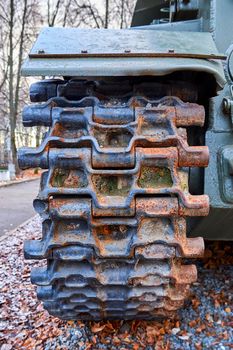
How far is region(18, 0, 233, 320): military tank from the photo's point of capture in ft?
5.62

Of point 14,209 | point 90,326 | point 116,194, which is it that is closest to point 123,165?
point 116,194

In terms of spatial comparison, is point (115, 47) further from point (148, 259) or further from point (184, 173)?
point (148, 259)

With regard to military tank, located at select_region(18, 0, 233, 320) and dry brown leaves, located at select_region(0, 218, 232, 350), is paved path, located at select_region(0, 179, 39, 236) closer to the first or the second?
dry brown leaves, located at select_region(0, 218, 232, 350)

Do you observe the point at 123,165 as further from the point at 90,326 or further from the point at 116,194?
the point at 90,326

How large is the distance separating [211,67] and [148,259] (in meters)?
0.84

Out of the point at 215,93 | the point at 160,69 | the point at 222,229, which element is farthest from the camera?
the point at 222,229

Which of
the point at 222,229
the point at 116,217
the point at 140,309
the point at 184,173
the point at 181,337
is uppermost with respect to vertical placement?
the point at 184,173

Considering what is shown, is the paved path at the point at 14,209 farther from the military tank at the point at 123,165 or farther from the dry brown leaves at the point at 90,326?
the military tank at the point at 123,165

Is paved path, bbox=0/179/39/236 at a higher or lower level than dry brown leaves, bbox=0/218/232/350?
lower

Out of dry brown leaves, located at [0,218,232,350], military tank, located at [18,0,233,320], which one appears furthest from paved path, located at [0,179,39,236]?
military tank, located at [18,0,233,320]

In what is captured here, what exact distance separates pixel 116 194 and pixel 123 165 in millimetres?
135

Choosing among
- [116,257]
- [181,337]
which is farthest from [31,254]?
[181,337]

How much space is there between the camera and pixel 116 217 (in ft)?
5.77

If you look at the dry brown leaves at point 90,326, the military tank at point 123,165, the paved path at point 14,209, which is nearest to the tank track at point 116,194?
the military tank at point 123,165
